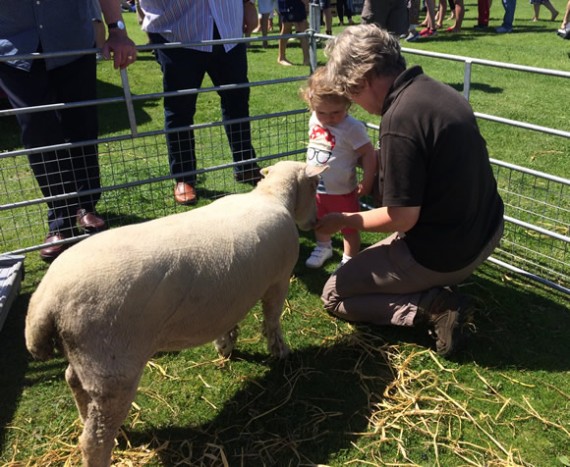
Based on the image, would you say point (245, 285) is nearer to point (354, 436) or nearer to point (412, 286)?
point (354, 436)

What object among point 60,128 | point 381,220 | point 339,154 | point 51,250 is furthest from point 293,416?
point 60,128

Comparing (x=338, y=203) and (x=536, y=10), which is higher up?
(x=536, y=10)

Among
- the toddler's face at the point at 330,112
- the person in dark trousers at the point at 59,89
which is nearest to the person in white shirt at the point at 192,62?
the person in dark trousers at the point at 59,89

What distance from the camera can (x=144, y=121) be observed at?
8102 mm

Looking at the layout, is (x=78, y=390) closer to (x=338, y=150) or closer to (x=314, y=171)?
(x=314, y=171)

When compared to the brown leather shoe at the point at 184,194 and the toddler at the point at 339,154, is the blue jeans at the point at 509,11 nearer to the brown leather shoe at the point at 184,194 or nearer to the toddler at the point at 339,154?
the brown leather shoe at the point at 184,194

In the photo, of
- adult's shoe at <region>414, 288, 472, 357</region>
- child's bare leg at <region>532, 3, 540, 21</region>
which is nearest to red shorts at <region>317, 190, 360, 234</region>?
adult's shoe at <region>414, 288, 472, 357</region>

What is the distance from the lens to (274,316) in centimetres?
329

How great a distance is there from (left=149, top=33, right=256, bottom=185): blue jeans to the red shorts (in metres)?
1.38

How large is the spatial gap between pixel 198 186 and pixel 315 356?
2.84 metres

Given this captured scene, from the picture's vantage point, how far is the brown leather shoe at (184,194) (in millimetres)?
5242

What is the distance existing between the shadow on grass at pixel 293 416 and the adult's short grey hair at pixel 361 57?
161cm

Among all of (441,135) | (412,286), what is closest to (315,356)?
(412,286)

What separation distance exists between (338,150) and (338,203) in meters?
0.40
